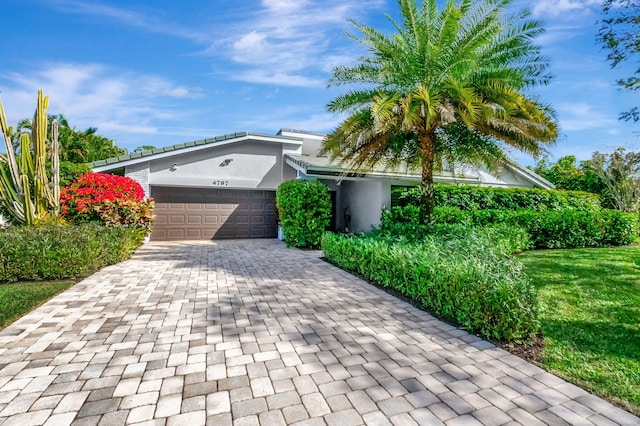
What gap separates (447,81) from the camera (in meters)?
7.77

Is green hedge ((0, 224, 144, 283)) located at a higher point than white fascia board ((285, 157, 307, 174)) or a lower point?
lower

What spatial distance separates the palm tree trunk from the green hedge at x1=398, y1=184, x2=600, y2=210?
389cm

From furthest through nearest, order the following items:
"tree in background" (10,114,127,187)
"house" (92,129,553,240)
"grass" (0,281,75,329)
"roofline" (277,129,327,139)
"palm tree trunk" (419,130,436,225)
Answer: "tree in background" (10,114,127,187) → "roofline" (277,129,327,139) → "house" (92,129,553,240) → "palm tree trunk" (419,130,436,225) → "grass" (0,281,75,329)

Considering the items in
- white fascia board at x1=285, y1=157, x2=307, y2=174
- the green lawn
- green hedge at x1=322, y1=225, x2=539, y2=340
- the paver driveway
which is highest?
white fascia board at x1=285, y1=157, x2=307, y2=174

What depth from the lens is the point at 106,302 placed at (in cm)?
513

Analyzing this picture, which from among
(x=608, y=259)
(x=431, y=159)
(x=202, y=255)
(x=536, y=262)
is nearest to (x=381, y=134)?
(x=431, y=159)

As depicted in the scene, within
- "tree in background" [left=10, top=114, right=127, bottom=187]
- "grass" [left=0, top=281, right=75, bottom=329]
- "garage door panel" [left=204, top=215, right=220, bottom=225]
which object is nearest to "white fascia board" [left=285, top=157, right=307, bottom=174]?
"garage door panel" [left=204, top=215, right=220, bottom=225]

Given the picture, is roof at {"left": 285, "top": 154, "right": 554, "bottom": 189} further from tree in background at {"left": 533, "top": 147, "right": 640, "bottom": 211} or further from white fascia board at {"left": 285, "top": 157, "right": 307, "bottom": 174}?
tree in background at {"left": 533, "top": 147, "right": 640, "bottom": 211}

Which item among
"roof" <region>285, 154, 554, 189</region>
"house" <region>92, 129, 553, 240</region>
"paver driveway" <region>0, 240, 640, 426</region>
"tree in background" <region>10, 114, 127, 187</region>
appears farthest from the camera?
"tree in background" <region>10, 114, 127, 187</region>

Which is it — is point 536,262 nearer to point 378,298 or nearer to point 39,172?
point 378,298

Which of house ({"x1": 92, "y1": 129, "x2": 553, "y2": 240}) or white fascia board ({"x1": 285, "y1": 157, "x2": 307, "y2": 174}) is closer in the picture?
white fascia board ({"x1": 285, "y1": 157, "x2": 307, "y2": 174})

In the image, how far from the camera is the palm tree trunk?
8750 mm

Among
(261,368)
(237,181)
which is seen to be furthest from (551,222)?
(237,181)

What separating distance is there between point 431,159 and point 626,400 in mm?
6921
